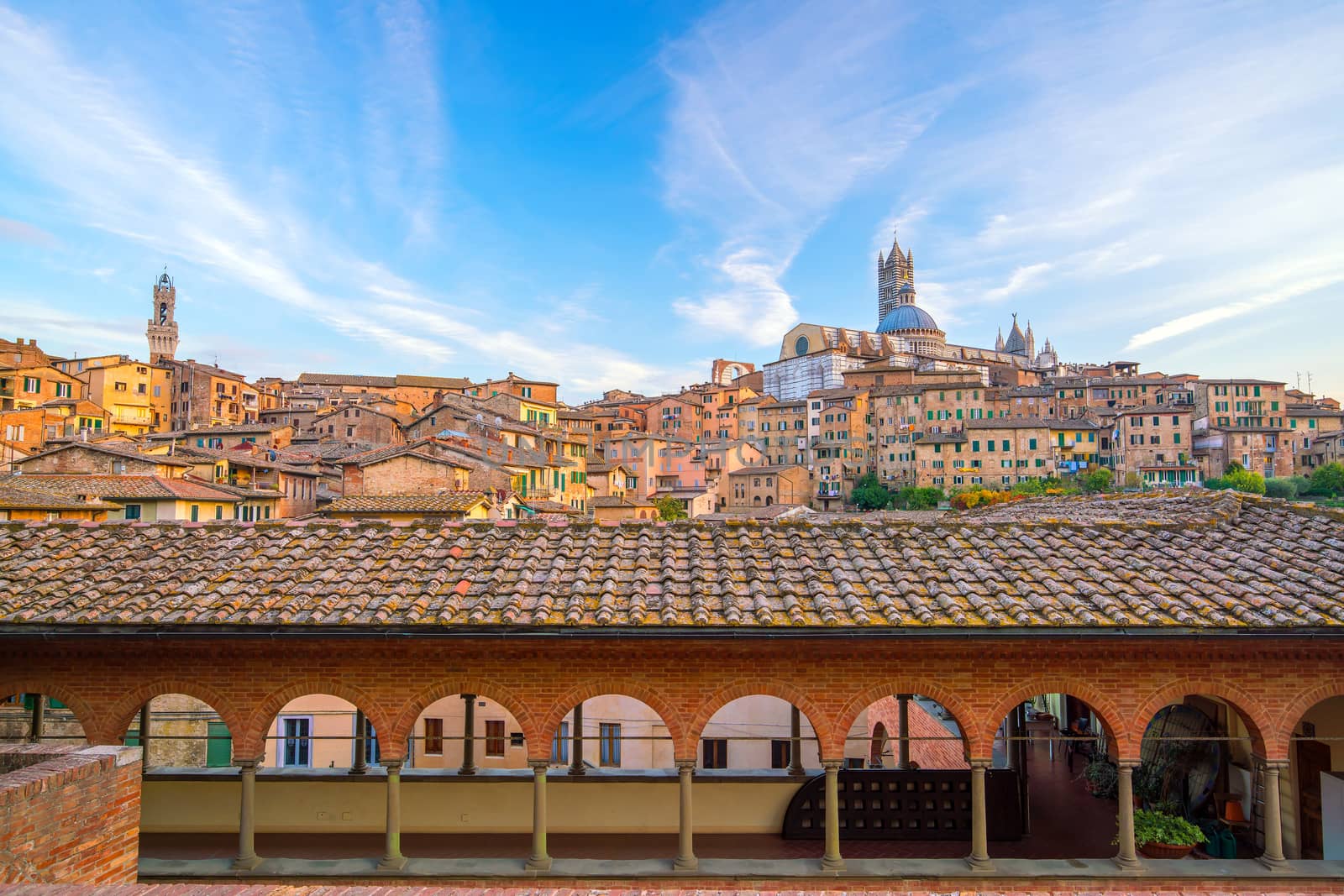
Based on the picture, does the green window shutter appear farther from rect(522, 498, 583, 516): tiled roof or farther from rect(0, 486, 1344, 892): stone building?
rect(522, 498, 583, 516): tiled roof

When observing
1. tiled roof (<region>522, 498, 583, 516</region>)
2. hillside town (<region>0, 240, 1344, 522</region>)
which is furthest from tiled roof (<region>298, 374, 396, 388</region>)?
tiled roof (<region>522, 498, 583, 516</region>)

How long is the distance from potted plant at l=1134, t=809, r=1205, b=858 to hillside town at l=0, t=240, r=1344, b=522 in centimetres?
3222

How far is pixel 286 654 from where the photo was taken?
9086mm

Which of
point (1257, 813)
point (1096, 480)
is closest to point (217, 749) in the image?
point (1257, 813)

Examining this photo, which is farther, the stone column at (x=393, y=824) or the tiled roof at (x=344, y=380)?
the tiled roof at (x=344, y=380)

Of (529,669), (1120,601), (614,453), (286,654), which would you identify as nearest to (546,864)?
(529,669)

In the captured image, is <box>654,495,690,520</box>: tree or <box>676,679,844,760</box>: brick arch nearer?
<box>676,679,844,760</box>: brick arch

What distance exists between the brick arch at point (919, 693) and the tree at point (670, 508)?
5947cm

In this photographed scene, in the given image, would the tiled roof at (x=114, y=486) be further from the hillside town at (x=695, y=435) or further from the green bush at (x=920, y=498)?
the green bush at (x=920, y=498)

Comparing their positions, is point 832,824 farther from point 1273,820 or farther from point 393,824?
point 393,824

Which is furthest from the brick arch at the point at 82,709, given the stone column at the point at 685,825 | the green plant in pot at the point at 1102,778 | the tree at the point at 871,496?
the tree at the point at 871,496

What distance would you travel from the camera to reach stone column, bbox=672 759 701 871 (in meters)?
8.78

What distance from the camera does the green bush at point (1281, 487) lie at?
251 ft

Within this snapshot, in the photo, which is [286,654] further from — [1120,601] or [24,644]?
[1120,601]
